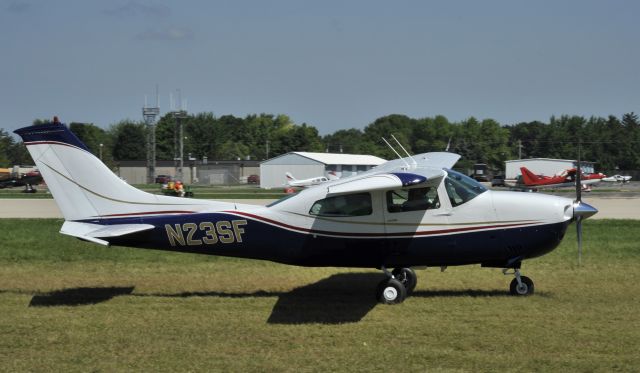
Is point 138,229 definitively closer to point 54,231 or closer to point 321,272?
point 321,272

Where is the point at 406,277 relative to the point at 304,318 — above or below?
above

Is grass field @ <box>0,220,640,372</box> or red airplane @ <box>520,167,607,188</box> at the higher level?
red airplane @ <box>520,167,607,188</box>

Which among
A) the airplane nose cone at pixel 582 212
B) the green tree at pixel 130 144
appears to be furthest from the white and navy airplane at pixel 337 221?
the green tree at pixel 130 144

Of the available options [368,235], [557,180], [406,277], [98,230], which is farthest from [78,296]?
[557,180]

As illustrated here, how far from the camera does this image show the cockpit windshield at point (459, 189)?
10.3 meters

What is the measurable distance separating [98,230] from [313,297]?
357 centimetres

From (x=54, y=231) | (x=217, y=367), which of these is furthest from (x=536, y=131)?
(x=217, y=367)

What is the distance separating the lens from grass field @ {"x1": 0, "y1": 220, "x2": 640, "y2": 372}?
24.3ft

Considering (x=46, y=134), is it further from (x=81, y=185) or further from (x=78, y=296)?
(x=78, y=296)

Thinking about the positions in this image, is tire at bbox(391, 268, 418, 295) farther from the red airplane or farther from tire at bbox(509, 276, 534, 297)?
the red airplane

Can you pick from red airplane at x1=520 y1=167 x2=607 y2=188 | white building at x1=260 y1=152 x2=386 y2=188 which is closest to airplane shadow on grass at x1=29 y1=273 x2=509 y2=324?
red airplane at x1=520 y1=167 x2=607 y2=188

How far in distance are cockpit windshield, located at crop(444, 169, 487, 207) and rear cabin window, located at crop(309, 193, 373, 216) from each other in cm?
123

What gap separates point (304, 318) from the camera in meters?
9.55

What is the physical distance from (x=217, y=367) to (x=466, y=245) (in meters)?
4.66
